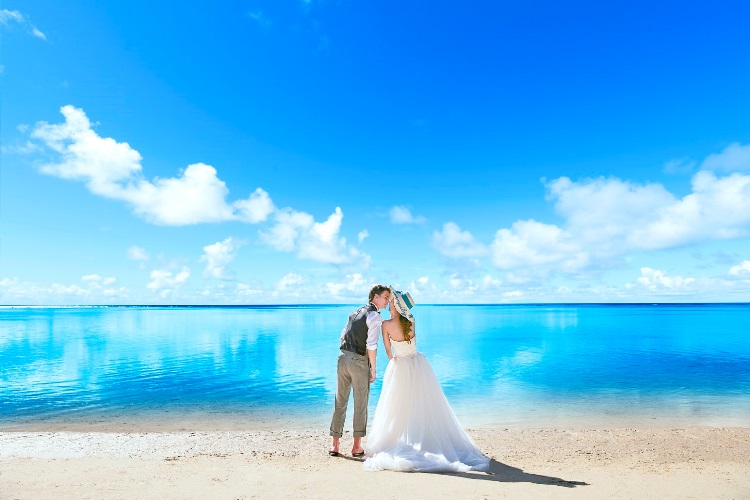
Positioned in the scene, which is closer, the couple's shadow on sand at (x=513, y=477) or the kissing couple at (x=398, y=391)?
the couple's shadow on sand at (x=513, y=477)

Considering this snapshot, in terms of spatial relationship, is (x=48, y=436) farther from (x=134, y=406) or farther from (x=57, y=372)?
(x=57, y=372)

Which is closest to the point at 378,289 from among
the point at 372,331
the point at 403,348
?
the point at 372,331

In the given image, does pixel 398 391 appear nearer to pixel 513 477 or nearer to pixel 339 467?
pixel 339 467

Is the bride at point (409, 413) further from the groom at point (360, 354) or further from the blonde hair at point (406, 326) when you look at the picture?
the groom at point (360, 354)

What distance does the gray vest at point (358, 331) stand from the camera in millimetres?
8289

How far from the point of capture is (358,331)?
27.4 feet

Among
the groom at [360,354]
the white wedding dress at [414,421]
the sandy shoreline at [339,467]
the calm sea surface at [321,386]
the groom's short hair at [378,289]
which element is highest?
the groom's short hair at [378,289]

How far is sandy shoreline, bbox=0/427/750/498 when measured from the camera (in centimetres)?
675

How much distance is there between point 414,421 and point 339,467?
148 cm

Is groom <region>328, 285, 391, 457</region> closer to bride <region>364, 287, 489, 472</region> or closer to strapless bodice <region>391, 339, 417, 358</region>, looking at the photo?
bride <region>364, 287, 489, 472</region>

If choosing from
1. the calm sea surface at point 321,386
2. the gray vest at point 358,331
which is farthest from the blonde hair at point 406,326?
the calm sea surface at point 321,386

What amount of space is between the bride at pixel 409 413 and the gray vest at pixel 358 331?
354mm

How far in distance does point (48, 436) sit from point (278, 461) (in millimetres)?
6240

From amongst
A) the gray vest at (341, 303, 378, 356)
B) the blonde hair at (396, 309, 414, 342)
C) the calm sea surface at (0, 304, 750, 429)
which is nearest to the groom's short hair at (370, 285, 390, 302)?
the gray vest at (341, 303, 378, 356)
